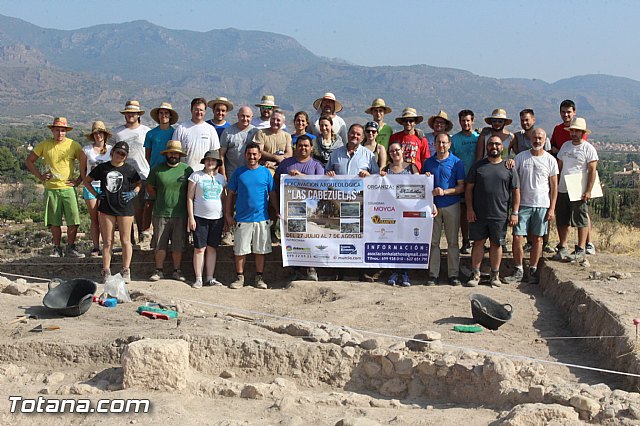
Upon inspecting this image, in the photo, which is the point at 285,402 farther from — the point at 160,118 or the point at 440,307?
the point at 160,118

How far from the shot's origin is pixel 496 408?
6.31 m

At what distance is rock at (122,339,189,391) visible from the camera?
636 centimetres

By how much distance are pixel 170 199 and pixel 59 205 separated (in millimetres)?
2194

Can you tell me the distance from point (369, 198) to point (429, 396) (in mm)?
4274

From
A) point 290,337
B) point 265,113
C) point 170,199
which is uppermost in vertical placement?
point 265,113

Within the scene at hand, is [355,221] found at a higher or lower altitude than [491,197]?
lower

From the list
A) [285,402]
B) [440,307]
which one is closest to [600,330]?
[440,307]

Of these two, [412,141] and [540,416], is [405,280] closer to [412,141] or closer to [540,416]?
[412,141]

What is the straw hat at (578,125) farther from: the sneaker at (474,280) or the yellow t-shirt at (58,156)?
the yellow t-shirt at (58,156)

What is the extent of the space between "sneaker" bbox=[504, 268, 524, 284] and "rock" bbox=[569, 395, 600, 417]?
15.8 ft

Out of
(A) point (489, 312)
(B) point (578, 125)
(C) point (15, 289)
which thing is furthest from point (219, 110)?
(B) point (578, 125)

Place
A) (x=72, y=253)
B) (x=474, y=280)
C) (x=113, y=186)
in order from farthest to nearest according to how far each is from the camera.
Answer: (x=72, y=253)
(x=474, y=280)
(x=113, y=186)

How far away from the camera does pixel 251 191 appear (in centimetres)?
1015

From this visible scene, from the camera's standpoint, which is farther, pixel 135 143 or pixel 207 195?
pixel 135 143
